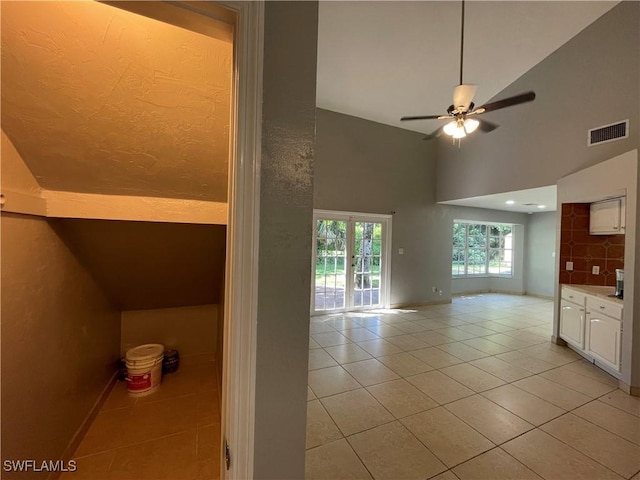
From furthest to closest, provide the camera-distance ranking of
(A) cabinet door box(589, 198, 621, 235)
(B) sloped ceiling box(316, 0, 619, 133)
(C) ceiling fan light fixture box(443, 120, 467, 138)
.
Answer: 1. (A) cabinet door box(589, 198, 621, 235)
2. (B) sloped ceiling box(316, 0, 619, 133)
3. (C) ceiling fan light fixture box(443, 120, 467, 138)

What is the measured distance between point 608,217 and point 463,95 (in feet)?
7.99

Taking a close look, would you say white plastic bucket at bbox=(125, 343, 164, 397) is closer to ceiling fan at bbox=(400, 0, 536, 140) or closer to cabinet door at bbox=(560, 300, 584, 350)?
ceiling fan at bbox=(400, 0, 536, 140)

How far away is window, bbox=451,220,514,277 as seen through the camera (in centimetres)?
702

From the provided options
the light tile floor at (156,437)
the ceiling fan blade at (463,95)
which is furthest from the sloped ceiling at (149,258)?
the ceiling fan blade at (463,95)

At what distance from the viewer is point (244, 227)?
0.65m

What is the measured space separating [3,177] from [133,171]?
0.46 meters

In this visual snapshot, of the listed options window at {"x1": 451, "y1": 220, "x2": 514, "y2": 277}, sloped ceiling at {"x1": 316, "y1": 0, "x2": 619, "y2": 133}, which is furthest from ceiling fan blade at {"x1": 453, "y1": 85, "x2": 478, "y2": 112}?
window at {"x1": 451, "y1": 220, "x2": 514, "y2": 277}

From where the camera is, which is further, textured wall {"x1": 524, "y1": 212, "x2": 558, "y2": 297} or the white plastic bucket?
textured wall {"x1": 524, "y1": 212, "x2": 558, "y2": 297}

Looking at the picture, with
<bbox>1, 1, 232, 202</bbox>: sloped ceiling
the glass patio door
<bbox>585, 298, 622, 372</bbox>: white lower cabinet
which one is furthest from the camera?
the glass patio door

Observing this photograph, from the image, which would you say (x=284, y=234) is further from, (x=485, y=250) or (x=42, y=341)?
(x=485, y=250)

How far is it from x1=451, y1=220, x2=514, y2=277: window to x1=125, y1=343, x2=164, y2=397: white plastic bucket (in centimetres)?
707

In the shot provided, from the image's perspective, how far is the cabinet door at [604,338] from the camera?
255cm

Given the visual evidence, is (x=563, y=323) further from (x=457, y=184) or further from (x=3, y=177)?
(x=3, y=177)

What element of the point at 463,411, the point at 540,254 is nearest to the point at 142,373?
the point at 463,411
